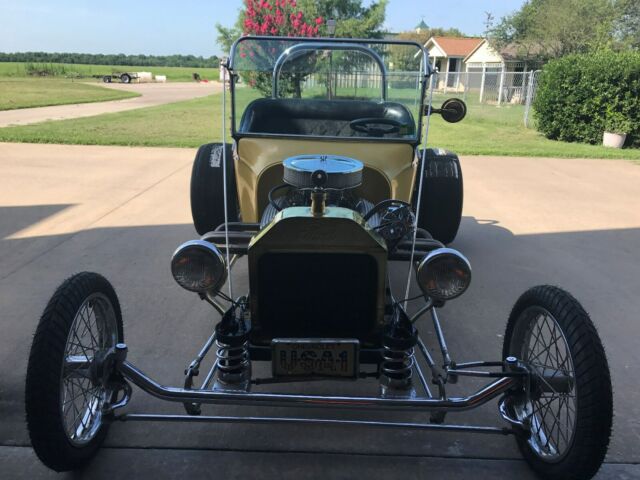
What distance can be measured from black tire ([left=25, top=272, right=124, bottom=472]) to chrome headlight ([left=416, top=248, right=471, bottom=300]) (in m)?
1.44

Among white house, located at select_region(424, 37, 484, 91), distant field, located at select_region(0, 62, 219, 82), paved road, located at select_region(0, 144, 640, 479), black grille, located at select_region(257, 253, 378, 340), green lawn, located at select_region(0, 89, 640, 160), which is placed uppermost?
white house, located at select_region(424, 37, 484, 91)

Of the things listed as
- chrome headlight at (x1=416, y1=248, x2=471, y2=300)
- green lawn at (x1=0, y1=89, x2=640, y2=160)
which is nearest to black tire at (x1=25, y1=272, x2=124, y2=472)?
chrome headlight at (x1=416, y1=248, x2=471, y2=300)

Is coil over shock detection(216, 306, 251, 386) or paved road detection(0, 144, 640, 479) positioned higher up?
coil over shock detection(216, 306, 251, 386)

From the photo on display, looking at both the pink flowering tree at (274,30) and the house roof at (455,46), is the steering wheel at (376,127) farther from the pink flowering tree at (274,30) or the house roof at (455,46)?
the house roof at (455,46)

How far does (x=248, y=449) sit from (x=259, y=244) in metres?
0.93

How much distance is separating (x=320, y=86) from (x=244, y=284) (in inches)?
71.0

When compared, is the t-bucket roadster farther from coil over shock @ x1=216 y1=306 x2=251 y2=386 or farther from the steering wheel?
the steering wheel

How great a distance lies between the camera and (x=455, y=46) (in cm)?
4356

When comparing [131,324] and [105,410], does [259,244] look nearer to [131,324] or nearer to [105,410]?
[105,410]

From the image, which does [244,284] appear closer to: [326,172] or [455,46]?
[326,172]

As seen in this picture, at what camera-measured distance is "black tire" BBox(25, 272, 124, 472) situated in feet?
6.26

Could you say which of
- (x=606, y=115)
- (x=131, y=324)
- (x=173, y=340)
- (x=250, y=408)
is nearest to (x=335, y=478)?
Result: (x=250, y=408)

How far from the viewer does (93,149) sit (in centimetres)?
1018

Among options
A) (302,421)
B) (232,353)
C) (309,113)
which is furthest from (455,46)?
(302,421)
